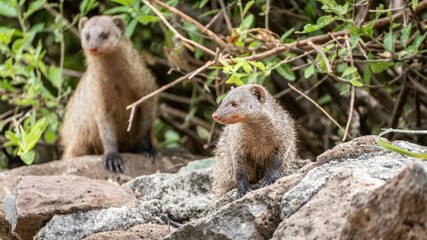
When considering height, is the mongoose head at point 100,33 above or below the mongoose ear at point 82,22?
below

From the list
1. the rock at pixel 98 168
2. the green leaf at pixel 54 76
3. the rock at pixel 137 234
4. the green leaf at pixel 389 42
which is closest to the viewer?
the rock at pixel 137 234

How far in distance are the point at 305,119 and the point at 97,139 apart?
1534 millimetres

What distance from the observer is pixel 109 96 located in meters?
5.96

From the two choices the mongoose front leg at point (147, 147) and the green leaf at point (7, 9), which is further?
the mongoose front leg at point (147, 147)

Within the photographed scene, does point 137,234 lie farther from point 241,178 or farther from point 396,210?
point 396,210

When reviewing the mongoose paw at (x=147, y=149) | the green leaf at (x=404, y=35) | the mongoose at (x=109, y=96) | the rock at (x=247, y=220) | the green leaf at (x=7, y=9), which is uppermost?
the green leaf at (x=404, y=35)

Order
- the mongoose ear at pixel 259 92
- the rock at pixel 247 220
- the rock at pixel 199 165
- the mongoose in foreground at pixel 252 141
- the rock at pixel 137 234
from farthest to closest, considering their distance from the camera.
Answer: the rock at pixel 199 165
the mongoose ear at pixel 259 92
the mongoose in foreground at pixel 252 141
the rock at pixel 137 234
the rock at pixel 247 220

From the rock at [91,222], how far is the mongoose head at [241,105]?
1.58 feet

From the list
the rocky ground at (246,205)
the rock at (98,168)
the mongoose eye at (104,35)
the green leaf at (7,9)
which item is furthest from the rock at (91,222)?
the mongoose eye at (104,35)

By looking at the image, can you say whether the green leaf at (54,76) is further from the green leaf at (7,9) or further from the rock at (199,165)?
the rock at (199,165)

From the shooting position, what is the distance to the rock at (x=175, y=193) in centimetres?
338

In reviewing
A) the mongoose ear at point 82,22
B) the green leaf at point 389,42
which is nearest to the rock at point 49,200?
the green leaf at point 389,42

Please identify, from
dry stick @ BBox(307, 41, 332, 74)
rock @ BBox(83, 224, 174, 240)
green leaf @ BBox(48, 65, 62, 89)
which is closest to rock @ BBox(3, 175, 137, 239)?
rock @ BBox(83, 224, 174, 240)

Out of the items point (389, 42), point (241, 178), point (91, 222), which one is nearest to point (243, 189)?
point (241, 178)
